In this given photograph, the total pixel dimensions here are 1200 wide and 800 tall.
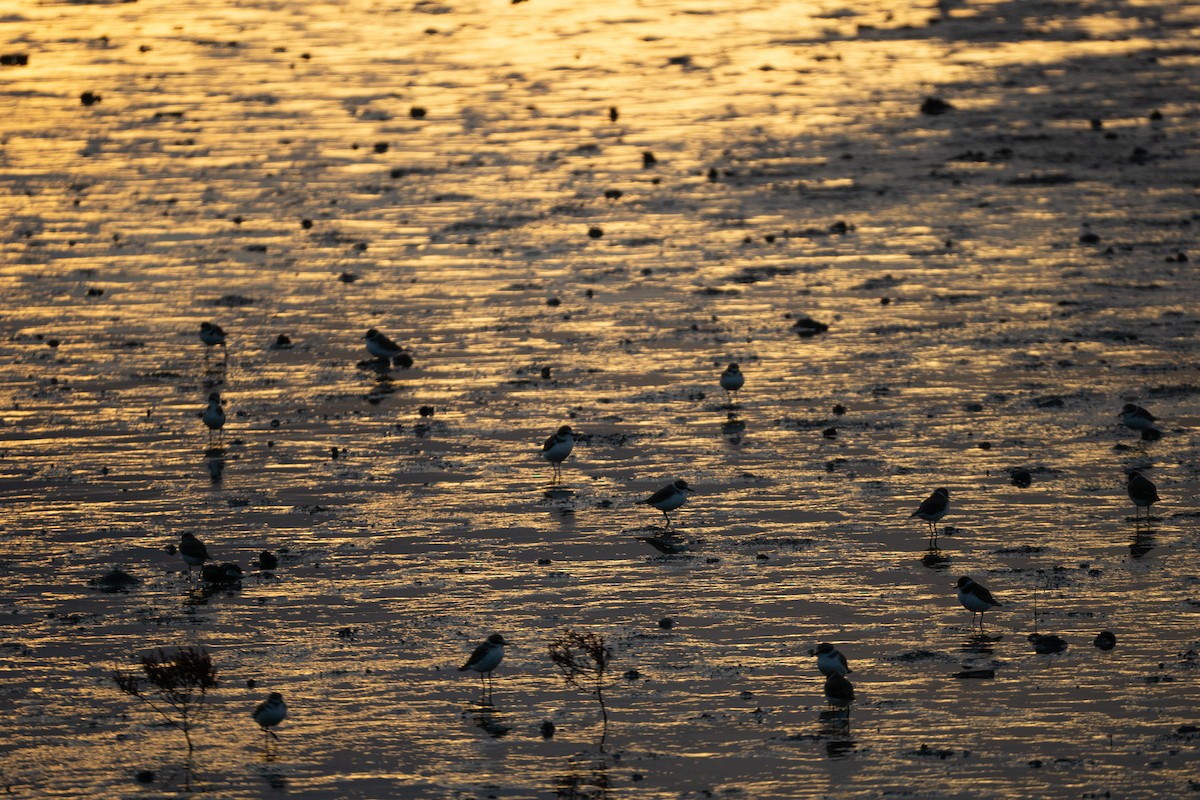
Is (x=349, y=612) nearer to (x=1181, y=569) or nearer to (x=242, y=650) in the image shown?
(x=242, y=650)

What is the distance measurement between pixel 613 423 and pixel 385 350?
411 cm

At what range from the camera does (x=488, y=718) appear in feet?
48.8

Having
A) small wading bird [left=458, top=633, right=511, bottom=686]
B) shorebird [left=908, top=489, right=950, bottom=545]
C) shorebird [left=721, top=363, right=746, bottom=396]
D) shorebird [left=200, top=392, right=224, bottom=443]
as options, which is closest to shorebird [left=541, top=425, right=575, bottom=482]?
shorebird [left=721, top=363, right=746, bottom=396]

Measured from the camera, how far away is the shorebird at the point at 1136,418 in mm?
21016

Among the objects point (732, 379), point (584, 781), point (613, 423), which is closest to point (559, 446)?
point (613, 423)

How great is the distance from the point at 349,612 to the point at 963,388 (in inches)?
394

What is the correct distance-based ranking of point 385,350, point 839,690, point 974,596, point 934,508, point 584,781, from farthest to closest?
point 385,350, point 934,508, point 974,596, point 839,690, point 584,781

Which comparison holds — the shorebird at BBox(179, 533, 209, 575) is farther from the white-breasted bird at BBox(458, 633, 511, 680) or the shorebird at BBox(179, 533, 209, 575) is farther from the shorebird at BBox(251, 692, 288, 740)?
the white-breasted bird at BBox(458, 633, 511, 680)

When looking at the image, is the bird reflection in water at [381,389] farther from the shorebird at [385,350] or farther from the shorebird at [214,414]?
the shorebird at [214,414]

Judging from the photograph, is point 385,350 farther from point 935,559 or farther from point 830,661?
point 830,661

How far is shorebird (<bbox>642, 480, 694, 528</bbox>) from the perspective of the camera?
18891 millimetres

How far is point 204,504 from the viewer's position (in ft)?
66.3

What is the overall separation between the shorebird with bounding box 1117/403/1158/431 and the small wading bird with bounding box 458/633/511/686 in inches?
369

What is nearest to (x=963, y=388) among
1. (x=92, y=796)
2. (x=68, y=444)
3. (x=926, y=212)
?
(x=926, y=212)
